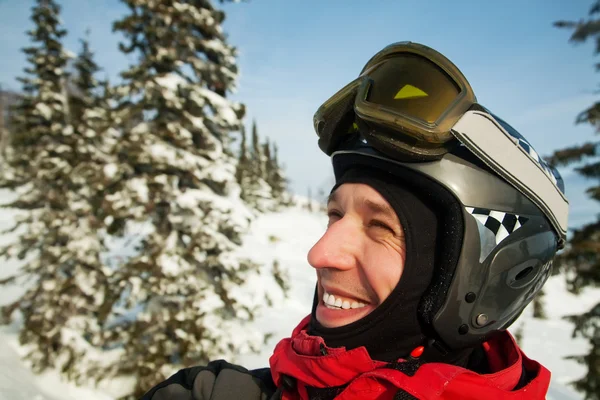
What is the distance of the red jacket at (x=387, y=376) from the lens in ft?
4.10

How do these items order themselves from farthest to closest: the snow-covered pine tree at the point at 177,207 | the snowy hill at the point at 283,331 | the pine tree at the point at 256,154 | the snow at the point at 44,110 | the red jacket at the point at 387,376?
the pine tree at the point at 256,154, the snow at the point at 44,110, the snowy hill at the point at 283,331, the snow-covered pine tree at the point at 177,207, the red jacket at the point at 387,376

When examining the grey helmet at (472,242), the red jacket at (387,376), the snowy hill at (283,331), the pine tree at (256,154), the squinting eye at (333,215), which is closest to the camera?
the red jacket at (387,376)

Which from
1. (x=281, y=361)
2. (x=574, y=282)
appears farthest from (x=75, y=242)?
(x=574, y=282)

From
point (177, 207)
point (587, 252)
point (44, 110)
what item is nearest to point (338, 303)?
point (177, 207)

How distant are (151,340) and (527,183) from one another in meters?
7.58

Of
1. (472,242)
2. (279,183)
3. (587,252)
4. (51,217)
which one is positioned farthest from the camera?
(279,183)

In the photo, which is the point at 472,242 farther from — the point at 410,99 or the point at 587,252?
the point at 587,252

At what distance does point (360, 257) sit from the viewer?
5.40 feet

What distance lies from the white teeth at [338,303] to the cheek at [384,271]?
0.13 meters

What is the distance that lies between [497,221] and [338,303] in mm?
853

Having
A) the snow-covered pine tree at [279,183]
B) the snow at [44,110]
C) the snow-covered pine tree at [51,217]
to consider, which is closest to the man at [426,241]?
the snow-covered pine tree at [51,217]

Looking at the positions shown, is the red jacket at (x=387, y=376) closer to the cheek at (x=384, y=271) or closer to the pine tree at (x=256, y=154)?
the cheek at (x=384, y=271)

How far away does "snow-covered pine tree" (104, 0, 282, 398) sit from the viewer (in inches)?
274

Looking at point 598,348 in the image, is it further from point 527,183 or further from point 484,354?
point 527,183
